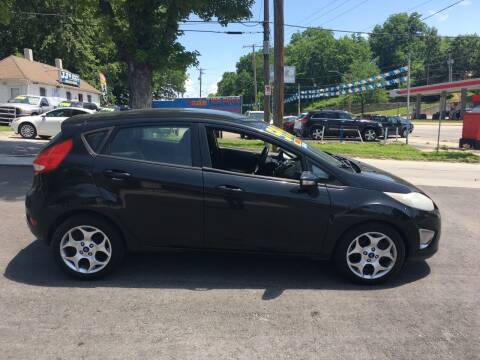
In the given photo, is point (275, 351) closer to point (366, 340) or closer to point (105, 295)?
point (366, 340)

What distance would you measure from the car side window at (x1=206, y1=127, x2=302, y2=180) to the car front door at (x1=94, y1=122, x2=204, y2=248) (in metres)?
0.30

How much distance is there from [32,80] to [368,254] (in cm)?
3672

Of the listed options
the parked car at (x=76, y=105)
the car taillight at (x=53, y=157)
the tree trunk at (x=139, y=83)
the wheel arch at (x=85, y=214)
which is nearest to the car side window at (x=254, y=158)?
the wheel arch at (x=85, y=214)

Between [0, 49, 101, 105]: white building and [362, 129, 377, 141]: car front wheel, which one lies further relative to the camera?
[0, 49, 101, 105]: white building

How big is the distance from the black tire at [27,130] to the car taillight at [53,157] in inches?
610

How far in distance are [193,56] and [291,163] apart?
12.2 m

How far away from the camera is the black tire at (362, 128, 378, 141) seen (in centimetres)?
2475

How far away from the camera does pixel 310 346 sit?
A: 10.9 feet

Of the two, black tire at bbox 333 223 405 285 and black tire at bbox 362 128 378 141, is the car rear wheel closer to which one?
black tire at bbox 362 128 378 141

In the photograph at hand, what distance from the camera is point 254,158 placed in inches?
210

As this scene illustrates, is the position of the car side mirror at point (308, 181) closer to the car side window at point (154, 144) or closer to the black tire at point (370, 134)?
the car side window at point (154, 144)

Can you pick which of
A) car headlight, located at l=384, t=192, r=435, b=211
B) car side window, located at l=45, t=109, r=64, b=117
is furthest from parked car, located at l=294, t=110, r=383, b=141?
car headlight, located at l=384, t=192, r=435, b=211

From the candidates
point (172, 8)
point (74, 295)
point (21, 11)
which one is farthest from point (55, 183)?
point (21, 11)

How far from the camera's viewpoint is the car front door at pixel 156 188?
14.0ft
